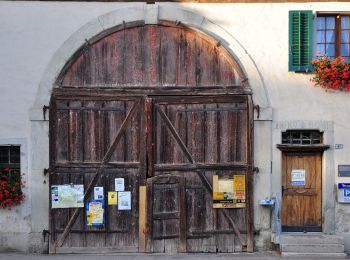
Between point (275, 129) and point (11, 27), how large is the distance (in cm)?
599

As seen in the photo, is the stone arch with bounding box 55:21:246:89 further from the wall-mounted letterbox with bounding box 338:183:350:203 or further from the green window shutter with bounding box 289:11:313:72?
the wall-mounted letterbox with bounding box 338:183:350:203

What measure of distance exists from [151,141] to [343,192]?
4.17 metres

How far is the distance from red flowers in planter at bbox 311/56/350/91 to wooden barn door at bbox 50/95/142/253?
3858 millimetres

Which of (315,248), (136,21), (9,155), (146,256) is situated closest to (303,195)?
(315,248)

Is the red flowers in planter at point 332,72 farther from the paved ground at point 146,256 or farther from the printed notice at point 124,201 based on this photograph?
the printed notice at point 124,201

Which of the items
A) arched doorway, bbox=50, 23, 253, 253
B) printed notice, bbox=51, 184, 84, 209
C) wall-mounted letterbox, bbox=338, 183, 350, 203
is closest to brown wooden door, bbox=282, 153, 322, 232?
wall-mounted letterbox, bbox=338, 183, 350, 203

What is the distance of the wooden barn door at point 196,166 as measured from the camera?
1043 cm

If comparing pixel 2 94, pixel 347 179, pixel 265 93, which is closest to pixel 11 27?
pixel 2 94

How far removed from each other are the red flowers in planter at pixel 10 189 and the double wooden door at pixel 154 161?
699 millimetres

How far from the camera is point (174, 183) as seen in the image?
10438 mm

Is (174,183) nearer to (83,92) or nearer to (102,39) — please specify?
(83,92)

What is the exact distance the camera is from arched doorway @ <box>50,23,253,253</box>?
34.2 ft

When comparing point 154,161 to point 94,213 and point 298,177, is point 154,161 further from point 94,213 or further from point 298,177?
point 298,177

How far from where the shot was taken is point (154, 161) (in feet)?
34.2
